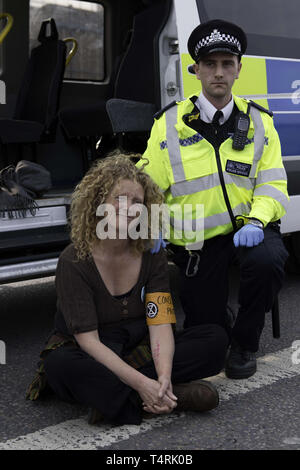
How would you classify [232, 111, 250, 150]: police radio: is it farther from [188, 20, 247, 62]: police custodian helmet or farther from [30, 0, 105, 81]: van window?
[30, 0, 105, 81]: van window

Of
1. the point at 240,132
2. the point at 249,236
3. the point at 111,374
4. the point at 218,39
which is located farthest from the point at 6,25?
the point at 111,374

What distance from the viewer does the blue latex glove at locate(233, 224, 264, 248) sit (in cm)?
245

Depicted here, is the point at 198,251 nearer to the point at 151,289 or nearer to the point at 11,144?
the point at 151,289

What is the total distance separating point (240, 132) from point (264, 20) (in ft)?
3.84

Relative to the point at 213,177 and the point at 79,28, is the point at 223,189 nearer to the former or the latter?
the point at 213,177

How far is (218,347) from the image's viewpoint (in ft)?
7.48

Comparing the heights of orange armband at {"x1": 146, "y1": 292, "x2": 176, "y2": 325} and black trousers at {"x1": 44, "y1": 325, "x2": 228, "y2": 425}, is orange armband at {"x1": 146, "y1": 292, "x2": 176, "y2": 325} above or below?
above

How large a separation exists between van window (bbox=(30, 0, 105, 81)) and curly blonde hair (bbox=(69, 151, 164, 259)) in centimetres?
257

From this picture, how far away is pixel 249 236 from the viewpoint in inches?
96.5

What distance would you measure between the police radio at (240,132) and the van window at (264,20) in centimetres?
78

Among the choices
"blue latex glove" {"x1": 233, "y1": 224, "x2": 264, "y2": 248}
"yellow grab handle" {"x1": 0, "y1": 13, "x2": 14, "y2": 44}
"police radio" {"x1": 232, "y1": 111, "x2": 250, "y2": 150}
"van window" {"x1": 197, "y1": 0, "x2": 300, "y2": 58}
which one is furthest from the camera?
"yellow grab handle" {"x1": 0, "y1": 13, "x2": 14, "y2": 44}

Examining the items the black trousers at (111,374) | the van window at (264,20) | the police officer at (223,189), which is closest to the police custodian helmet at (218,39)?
the police officer at (223,189)

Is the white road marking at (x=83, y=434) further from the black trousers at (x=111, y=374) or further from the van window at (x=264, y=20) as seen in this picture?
the van window at (x=264, y=20)

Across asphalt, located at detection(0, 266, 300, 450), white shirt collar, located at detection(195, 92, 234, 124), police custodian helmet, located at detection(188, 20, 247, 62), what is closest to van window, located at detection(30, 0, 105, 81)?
police custodian helmet, located at detection(188, 20, 247, 62)
